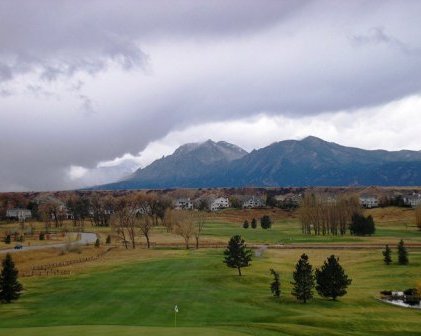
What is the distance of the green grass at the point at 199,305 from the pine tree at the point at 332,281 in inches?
45.8

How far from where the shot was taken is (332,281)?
60.9 metres

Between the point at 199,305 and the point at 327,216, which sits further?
the point at 327,216

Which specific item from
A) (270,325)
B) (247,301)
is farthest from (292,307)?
(270,325)

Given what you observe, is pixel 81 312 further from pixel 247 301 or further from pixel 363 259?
pixel 363 259

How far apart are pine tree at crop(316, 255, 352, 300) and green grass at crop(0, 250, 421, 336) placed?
45.8 inches

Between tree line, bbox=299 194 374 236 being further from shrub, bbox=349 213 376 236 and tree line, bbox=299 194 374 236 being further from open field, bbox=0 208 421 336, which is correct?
open field, bbox=0 208 421 336

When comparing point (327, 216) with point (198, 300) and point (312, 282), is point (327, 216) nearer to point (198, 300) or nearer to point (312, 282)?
point (312, 282)

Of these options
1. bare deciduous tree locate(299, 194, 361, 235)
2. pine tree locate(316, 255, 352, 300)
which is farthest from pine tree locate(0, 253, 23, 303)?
bare deciduous tree locate(299, 194, 361, 235)

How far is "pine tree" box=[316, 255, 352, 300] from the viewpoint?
199 feet

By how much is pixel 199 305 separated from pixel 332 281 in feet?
53.5

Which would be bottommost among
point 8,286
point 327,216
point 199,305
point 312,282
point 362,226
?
point 199,305

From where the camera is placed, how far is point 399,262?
87625 mm

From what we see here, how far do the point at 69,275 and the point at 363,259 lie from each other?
2043 inches

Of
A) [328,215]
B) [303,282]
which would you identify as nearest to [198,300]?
[303,282]
